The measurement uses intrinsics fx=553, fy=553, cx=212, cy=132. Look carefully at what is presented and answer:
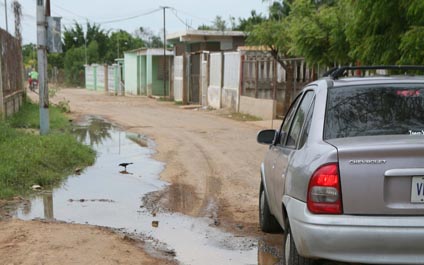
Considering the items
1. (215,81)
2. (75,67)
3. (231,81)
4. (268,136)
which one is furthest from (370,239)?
(75,67)

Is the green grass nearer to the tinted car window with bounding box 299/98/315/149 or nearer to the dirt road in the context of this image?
the dirt road

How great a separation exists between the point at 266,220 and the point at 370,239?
2.70m

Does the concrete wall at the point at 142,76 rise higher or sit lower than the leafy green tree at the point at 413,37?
lower

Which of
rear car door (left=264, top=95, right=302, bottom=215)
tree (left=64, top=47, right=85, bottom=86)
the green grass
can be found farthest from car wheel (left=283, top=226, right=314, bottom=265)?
tree (left=64, top=47, right=85, bottom=86)

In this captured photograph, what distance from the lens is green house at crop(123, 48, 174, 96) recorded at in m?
36.1

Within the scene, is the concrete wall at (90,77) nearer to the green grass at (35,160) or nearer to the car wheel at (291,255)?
the green grass at (35,160)

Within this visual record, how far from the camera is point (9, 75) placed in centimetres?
1666

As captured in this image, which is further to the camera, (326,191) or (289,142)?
(289,142)

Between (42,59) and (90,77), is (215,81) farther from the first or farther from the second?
(90,77)

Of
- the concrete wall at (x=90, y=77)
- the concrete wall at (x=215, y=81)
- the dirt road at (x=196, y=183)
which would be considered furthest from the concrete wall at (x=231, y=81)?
the concrete wall at (x=90, y=77)

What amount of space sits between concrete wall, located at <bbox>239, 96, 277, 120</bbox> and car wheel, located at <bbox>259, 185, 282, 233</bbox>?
13519 mm

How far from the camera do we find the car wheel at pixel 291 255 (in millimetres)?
3816

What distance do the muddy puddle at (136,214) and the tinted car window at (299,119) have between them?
137cm

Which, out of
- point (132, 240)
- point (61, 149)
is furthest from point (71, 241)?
point (61, 149)
